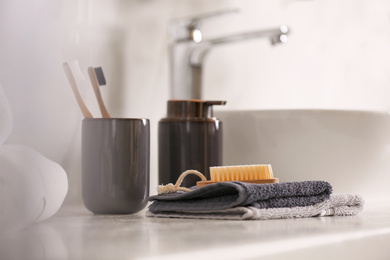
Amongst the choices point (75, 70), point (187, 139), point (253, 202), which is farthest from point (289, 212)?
point (75, 70)

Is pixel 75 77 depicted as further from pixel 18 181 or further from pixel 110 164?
pixel 18 181

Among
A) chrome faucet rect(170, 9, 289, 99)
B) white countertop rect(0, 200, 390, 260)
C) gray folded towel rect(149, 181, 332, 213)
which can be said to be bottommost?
white countertop rect(0, 200, 390, 260)

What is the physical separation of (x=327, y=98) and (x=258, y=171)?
91cm

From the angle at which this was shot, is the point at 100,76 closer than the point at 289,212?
No

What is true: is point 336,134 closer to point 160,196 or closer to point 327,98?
point 160,196

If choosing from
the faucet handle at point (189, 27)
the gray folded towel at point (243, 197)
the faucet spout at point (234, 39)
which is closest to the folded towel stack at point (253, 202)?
the gray folded towel at point (243, 197)

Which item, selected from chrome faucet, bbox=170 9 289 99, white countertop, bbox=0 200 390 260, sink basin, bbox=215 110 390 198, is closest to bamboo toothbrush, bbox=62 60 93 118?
white countertop, bbox=0 200 390 260

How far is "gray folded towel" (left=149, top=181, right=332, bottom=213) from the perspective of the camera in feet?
2.67

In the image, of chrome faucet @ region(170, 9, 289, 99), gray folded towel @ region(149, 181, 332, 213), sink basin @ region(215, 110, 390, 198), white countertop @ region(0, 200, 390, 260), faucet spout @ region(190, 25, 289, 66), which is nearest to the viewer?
white countertop @ region(0, 200, 390, 260)

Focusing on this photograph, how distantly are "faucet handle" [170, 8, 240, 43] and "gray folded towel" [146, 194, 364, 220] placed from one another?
0.61m

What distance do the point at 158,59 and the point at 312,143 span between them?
1.36 feet

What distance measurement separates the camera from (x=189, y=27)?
4.65 ft

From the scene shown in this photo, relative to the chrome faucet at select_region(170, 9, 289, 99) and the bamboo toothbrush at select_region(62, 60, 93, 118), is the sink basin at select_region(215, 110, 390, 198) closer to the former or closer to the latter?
the chrome faucet at select_region(170, 9, 289, 99)

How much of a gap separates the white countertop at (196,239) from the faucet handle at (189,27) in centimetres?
62
